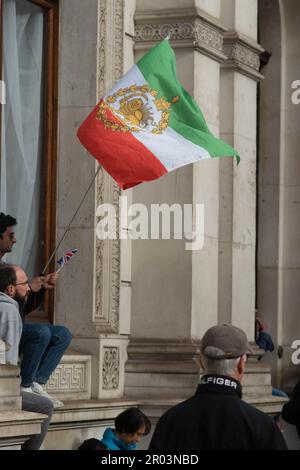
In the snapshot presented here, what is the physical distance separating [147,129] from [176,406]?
592cm

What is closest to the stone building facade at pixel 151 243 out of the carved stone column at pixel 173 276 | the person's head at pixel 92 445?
the carved stone column at pixel 173 276

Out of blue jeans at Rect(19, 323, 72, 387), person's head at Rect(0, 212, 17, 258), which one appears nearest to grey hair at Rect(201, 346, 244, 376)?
blue jeans at Rect(19, 323, 72, 387)

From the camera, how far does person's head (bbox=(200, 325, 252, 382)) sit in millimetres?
7594

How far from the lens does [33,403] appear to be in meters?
12.3

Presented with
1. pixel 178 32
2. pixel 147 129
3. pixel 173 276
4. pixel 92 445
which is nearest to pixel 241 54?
pixel 178 32

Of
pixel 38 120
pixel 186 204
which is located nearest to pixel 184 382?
pixel 186 204

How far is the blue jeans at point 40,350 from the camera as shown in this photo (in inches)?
503

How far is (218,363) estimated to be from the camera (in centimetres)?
760

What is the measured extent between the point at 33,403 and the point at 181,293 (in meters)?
3.65

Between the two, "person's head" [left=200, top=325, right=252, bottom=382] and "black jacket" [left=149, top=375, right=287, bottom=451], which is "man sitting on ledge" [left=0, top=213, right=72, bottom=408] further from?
"black jacket" [left=149, top=375, right=287, bottom=451]

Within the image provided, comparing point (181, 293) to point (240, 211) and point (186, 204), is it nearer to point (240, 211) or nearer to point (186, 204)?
point (186, 204)

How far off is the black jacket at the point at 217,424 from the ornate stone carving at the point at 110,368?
7.41m

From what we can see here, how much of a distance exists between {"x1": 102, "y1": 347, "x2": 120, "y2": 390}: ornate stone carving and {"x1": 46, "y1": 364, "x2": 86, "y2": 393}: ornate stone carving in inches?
11.6
